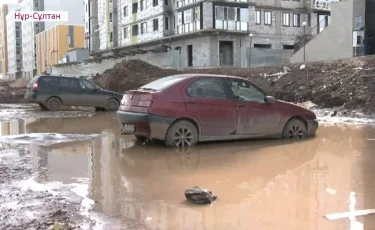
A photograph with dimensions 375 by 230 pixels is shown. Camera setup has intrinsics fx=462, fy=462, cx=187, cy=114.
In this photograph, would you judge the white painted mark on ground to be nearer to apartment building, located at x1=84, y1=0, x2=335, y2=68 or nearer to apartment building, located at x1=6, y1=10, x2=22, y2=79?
apartment building, located at x1=84, y1=0, x2=335, y2=68

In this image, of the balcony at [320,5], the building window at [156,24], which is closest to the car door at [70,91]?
the building window at [156,24]

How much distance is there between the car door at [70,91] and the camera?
65.4 feet

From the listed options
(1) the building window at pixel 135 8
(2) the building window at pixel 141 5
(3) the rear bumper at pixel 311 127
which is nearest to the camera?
(3) the rear bumper at pixel 311 127

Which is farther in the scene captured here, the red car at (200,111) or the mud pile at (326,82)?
the mud pile at (326,82)

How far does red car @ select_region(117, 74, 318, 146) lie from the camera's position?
30.1 feet

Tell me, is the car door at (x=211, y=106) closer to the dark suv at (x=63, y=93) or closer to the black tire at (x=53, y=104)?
the dark suv at (x=63, y=93)

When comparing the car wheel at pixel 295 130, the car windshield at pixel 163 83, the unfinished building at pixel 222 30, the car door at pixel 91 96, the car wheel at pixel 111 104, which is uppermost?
the unfinished building at pixel 222 30

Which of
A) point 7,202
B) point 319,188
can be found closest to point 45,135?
point 7,202

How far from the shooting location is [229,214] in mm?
5145

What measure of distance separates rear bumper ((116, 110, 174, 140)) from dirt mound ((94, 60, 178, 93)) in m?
18.9

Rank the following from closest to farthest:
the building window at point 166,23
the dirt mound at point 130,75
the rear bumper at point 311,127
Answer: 1. the rear bumper at point 311,127
2. the dirt mound at point 130,75
3. the building window at point 166,23

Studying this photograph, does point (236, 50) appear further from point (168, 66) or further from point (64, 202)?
point (64, 202)

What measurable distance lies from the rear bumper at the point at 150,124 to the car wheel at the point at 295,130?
9.54 feet


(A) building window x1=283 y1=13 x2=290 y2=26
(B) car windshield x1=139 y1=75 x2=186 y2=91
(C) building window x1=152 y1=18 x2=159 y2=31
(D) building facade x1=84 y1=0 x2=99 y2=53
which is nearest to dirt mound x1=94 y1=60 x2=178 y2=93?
(B) car windshield x1=139 y1=75 x2=186 y2=91
